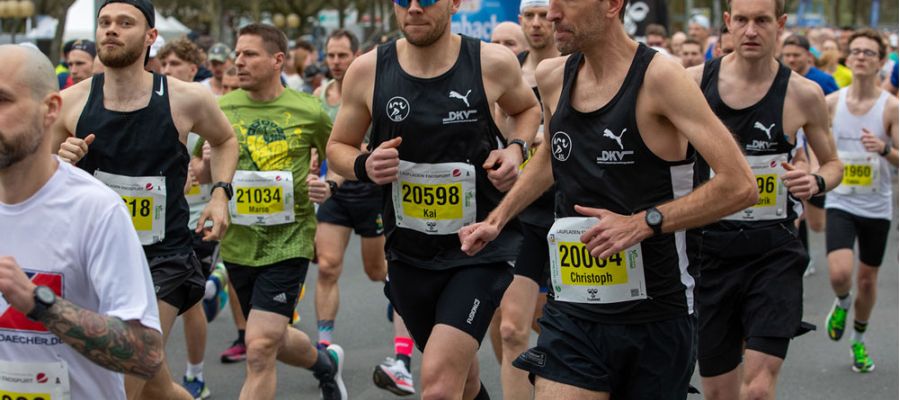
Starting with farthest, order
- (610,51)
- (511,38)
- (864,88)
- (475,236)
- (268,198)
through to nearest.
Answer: (864,88)
(511,38)
(268,198)
(475,236)
(610,51)

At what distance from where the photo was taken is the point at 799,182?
564cm

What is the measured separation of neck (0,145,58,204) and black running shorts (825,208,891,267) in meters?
6.29

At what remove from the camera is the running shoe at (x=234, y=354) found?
28.8ft

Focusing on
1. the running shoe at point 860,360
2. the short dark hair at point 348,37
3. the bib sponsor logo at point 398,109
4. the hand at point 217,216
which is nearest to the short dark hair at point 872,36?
the running shoe at point 860,360

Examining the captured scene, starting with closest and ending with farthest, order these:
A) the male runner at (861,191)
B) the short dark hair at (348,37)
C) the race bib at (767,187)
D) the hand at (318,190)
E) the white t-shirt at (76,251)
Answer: the white t-shirt at (76,251) → the race bib at (767,187) → the hand at (318,190) → the male runner at (861,191) → the short dark hair at (348,37)

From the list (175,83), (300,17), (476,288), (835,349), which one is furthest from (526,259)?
(300,17)

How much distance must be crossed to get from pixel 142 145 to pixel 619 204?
7.58 ft

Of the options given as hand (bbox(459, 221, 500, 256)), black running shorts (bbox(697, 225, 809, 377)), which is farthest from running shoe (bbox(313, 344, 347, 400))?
hand (bbox(459, 221, 500, 256))

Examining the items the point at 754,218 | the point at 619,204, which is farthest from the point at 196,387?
the point at 619,204

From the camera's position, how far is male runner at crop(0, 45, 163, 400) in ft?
10.2

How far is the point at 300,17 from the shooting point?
181 feet

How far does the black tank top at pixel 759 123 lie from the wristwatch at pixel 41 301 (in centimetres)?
353

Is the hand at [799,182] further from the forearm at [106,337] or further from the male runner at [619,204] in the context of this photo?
the forearm at [106,337]

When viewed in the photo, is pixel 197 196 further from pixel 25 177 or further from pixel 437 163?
pixel 25 177
